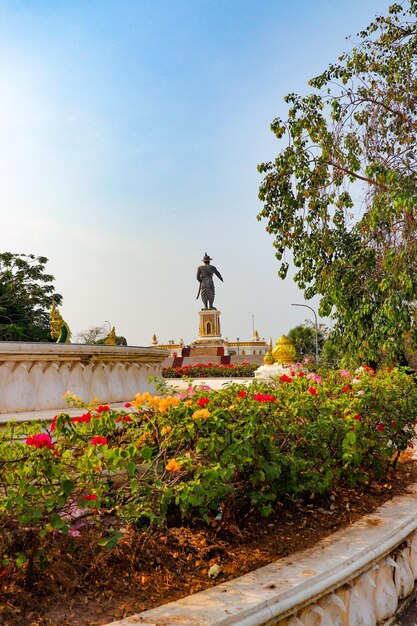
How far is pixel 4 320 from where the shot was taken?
24359mm

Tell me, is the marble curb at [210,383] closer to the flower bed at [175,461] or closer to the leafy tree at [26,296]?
the flower bed at [175,461]

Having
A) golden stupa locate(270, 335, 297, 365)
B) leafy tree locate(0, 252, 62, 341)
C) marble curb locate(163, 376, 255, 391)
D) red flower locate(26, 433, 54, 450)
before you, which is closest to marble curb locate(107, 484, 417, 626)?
red flower locate(26, 433, 54, 450)

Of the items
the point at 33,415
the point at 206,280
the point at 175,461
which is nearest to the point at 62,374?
the point at 33,415

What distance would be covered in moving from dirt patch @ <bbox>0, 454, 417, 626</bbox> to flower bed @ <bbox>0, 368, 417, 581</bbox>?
78 millimetres

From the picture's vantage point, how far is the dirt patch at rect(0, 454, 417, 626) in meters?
2.01

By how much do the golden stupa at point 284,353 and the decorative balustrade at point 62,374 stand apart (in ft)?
20.6

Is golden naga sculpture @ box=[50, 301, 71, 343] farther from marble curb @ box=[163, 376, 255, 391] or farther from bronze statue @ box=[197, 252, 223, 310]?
bronze statue @ box=[197, 252, 223, 310]

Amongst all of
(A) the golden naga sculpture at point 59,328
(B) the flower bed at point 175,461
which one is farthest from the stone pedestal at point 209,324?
(B) the flower bed at point 175,461

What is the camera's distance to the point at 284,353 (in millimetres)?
11812

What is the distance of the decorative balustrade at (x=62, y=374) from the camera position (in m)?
4.39

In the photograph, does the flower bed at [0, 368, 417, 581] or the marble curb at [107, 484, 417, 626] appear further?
the flower bed at [0, 368, 417, 581]

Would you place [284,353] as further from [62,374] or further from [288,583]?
[288,583]

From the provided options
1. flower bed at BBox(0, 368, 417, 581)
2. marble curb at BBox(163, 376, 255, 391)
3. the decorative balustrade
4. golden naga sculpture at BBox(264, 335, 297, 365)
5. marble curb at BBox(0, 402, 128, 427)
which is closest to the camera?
flower bed at BBox(0, 368, 417, 581)

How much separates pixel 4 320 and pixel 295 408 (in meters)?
23.1
